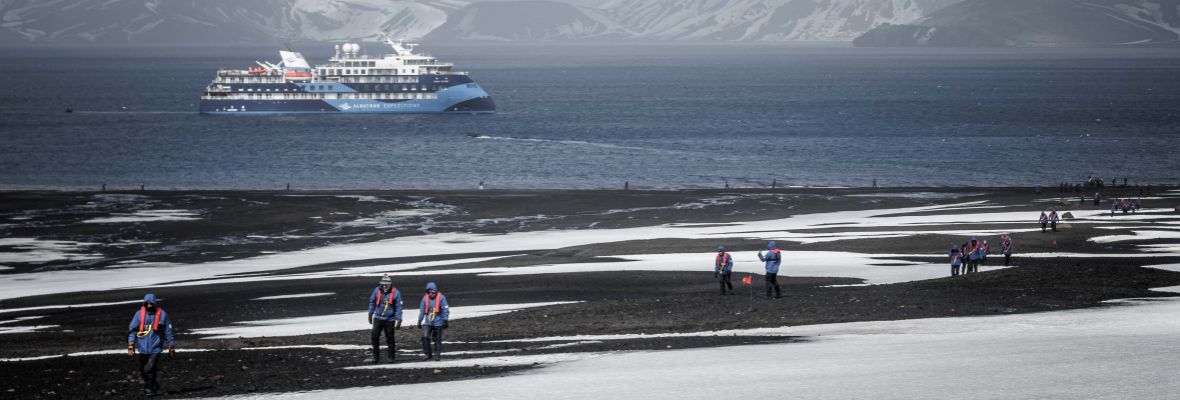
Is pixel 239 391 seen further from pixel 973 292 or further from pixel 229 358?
pixel 973 292

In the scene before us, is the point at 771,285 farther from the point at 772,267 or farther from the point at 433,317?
the point at 433,317

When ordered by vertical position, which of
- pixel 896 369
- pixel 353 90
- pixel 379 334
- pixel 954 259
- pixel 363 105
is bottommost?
pixel 896 369

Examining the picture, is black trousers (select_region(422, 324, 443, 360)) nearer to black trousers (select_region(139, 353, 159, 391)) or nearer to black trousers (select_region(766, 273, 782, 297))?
black trousers (select_region(139, 353, 159, 391))

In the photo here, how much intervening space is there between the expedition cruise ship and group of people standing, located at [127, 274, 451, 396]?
136 m

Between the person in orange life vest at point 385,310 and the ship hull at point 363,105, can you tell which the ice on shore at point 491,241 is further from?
the ship hull at point 363,105

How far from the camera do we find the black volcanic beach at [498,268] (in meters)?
25.6

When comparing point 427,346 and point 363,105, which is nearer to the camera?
point 427,346

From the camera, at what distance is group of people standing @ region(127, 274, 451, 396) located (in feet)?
69.6

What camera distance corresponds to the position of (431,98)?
159375 millimetres

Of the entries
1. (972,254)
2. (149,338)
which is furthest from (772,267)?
(149,338)

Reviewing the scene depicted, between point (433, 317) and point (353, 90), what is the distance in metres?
139

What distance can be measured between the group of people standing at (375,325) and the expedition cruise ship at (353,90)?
13555 centimetres

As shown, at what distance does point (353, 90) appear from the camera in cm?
15938

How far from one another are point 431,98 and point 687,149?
5444 cm
